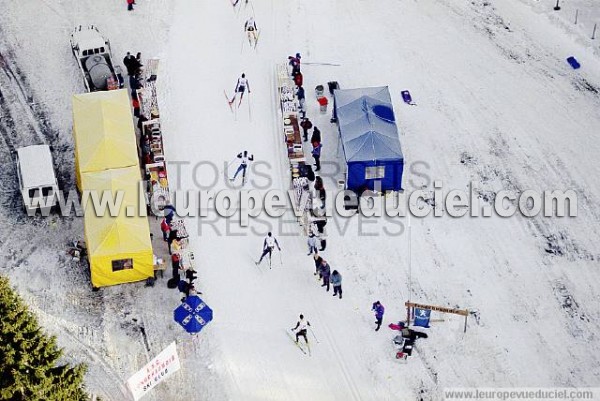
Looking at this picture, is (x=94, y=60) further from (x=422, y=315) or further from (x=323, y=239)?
(x=422, y=315)

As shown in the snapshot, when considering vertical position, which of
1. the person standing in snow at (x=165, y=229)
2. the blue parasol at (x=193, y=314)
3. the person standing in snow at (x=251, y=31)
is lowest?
the blue parasol at (x=193, y=314)

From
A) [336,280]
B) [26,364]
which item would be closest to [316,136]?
[336,280]

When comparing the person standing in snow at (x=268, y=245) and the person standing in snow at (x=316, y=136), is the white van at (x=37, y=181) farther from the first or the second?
the person standing in snow at (x=316, y=136)

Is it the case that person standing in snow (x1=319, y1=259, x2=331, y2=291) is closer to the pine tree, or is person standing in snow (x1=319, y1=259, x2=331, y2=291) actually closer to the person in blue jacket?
the person in blue jacket

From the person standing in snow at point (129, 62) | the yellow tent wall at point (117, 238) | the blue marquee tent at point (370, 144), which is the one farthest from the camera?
the person standing in snow at point (129, 62)

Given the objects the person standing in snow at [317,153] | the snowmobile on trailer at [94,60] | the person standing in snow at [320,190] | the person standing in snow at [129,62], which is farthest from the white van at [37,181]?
the person standing in snow at [317,153]
